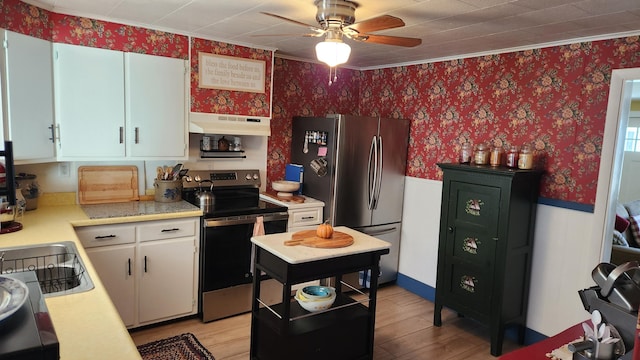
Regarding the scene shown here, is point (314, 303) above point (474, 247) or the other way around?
the other way around

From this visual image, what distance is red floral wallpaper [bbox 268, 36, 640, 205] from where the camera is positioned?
119 inches

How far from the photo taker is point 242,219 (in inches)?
138

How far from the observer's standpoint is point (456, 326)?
12.1ft

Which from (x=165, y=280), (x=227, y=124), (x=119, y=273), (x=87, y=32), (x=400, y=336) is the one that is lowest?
(x=400, y=336)

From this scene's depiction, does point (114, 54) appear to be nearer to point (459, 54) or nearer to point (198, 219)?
point (198, 219)

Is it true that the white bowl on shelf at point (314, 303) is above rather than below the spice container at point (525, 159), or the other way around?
below

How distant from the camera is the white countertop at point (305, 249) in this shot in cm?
236

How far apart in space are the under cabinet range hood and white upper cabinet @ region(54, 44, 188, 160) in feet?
0.32

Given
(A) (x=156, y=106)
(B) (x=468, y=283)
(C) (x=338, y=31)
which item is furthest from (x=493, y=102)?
(A) (x=156, y=106)

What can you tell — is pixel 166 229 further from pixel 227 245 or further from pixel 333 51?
pixel 333 51

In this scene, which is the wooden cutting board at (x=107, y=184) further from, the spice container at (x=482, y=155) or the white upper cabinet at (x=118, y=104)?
the spice container at (x=482, y=155)

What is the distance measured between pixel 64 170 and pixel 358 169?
8.07 feet

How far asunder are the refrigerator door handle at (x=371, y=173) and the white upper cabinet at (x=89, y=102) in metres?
2.16

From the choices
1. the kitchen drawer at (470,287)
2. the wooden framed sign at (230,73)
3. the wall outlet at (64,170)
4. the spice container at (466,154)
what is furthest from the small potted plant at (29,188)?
the spice container at (466,154)
